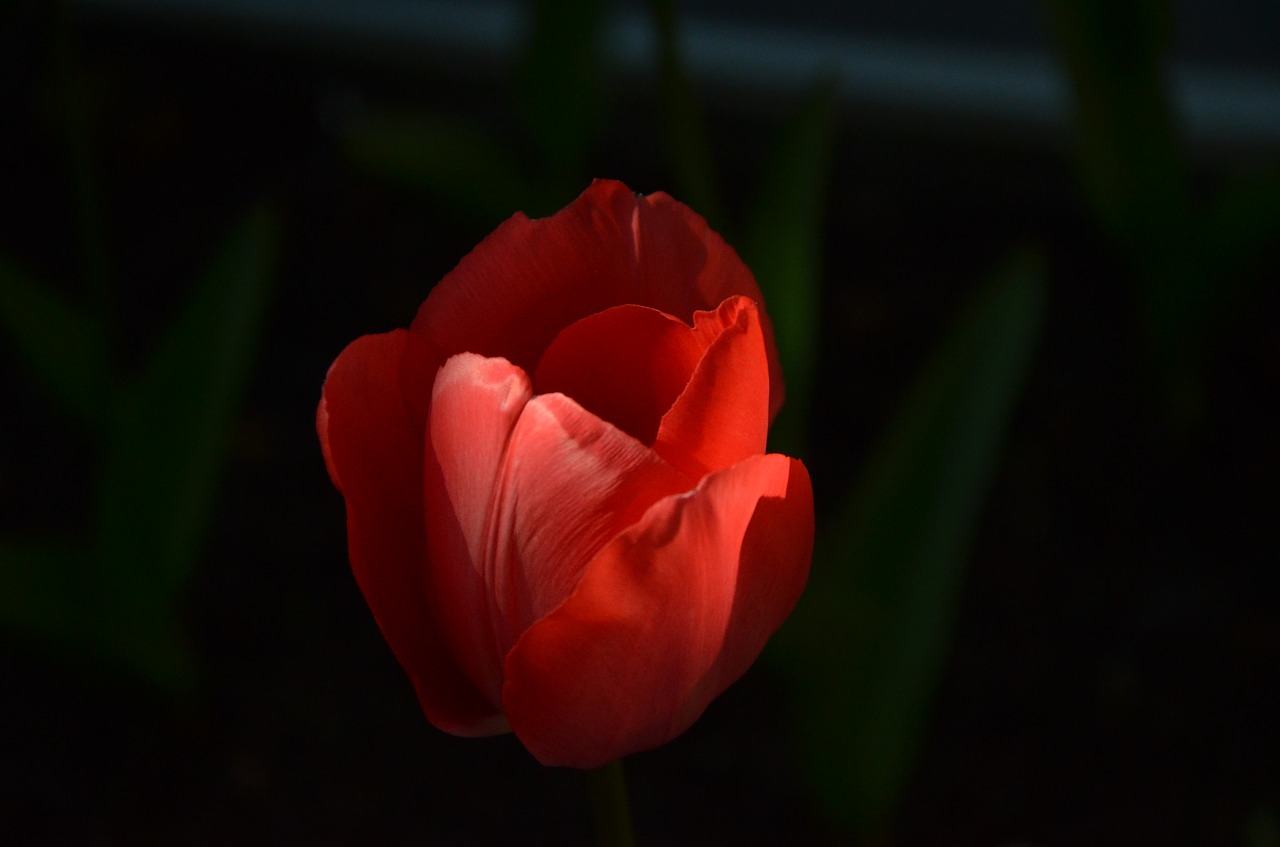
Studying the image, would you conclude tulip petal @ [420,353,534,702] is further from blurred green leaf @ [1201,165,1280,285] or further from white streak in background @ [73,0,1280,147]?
white streak in background @ [73,0,1280,147]

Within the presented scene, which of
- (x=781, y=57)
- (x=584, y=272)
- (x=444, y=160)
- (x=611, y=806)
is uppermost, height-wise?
(x=781, y=57)

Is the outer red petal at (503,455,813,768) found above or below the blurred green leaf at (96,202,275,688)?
below

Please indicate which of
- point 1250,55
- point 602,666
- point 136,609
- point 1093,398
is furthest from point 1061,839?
point 1250,55

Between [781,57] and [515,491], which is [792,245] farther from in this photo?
[781,57]

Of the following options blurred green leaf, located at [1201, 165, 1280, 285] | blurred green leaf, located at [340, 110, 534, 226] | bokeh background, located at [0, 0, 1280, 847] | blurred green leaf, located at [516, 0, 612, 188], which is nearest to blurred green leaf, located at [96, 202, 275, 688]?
bokeh background, located at [0, 0, 1280, 847]

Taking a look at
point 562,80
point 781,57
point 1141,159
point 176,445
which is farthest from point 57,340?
point 781,57

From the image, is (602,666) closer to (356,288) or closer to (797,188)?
(797,188)

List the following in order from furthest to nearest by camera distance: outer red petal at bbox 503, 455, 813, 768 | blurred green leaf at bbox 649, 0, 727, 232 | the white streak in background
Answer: the white streak in background
blurred green leaf at bbox 649, 0, 727, 232
outer red petal at bbox 503, 455, 813, 768
